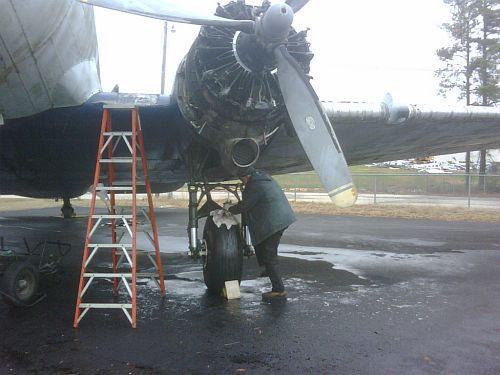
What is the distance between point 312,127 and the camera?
20.0ft

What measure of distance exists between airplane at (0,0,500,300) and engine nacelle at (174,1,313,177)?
0.04ft

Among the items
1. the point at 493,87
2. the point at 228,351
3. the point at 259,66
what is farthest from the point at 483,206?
the point at 228,351

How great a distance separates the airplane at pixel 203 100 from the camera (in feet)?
17.6

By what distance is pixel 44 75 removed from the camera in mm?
5781

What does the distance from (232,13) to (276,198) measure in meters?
2.29

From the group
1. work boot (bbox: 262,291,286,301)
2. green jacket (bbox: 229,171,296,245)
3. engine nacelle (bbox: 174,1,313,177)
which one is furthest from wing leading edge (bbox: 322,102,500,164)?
work boot (bbox: 262,291,286,301)

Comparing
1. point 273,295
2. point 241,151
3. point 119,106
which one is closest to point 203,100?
point 241,151

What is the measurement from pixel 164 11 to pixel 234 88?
115 centimetres

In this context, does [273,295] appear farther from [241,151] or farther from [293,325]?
[241,151]

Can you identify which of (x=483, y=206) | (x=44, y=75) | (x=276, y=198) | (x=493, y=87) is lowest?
(x=483, y=206)

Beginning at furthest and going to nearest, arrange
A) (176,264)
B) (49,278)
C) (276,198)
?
(176,264), (49,278), (276,198)

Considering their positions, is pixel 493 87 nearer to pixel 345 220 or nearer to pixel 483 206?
pixel 483 206

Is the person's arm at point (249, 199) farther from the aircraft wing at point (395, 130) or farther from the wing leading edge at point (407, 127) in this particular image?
the wing leading edge at point (407, 127)

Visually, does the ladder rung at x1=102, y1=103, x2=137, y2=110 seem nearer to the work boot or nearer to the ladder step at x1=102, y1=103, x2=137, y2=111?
the ladder step at x1=102, y1=103, x2=137, y2=111
